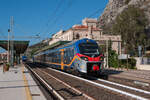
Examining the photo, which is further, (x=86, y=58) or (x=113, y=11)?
(x=113, y=11)

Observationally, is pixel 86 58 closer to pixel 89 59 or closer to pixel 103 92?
pixel 89 59

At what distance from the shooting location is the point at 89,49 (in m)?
16.7

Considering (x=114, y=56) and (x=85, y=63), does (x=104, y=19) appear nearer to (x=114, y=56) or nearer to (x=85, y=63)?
(x=114, y=56)

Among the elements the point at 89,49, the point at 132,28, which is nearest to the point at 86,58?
the point at 89,49

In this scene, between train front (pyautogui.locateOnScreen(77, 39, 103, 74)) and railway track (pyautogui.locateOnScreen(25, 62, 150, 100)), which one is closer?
railway track (pyautogui.locateOnScreen(25, 62, 150, 100))

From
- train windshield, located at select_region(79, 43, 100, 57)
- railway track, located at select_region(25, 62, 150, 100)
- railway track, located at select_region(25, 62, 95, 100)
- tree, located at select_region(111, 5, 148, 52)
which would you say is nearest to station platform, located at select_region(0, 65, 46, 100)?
railway track, located at select_region(25, 62, 95, 100)

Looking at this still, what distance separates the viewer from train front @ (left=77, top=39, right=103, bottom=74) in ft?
51.2

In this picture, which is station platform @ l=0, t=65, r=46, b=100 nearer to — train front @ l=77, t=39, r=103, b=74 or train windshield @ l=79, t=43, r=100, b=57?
train front @ l=77, t=39, r=103, b=74

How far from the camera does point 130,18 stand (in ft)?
217

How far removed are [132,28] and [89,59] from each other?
5179 centimetres

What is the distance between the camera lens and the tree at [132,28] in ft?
212

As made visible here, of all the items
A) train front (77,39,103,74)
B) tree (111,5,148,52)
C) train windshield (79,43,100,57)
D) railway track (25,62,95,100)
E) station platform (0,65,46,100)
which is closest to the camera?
station platform (0,65,46,100)

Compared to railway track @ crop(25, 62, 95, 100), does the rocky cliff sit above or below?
above

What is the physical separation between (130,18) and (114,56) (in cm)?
3530
